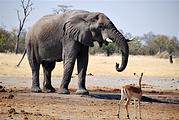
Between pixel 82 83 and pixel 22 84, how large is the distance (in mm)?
6232

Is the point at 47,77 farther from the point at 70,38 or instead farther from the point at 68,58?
the point at 70,38

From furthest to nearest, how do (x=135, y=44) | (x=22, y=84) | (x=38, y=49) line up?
(x=135, y=44) → (x=22, y=84) → (x=38, y=49)

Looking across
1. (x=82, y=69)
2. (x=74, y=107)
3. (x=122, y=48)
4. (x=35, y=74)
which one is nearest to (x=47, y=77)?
(x=35, y=74)

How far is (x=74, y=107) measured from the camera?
12305mm

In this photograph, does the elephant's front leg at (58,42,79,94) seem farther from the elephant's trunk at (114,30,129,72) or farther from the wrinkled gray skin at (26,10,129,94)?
the elephant's trunk at (114,30,129,72)

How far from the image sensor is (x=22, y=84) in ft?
67.3

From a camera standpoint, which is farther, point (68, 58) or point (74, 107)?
point (68, 58)

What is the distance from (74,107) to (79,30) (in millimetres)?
3691

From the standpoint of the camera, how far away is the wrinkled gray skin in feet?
47.8

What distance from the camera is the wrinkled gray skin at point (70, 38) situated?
574 inches

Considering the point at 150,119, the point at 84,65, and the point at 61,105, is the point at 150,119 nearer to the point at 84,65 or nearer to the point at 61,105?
the point at 61,105

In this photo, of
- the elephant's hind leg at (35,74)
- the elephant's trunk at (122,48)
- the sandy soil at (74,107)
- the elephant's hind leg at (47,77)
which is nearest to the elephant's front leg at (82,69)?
Result: the sandy soil at (74,107)

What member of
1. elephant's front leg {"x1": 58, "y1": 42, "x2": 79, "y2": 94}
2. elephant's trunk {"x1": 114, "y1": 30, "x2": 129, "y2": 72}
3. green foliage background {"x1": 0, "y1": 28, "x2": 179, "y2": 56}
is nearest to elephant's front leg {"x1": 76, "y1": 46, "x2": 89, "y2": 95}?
elephant's front leg {"x1": 58, "y1": 42, "x2": 79, "y2": 94}

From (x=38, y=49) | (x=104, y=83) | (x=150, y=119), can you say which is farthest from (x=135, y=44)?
(x=150, y=119)
